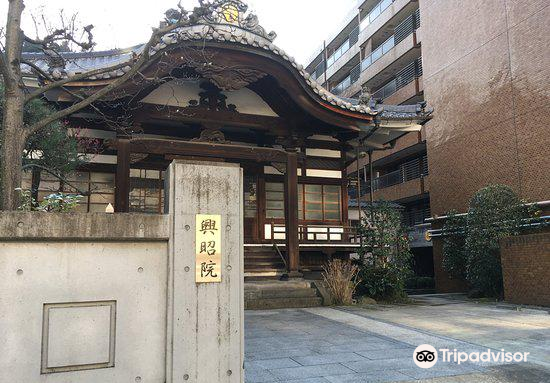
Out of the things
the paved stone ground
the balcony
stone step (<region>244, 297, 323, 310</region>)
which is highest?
the balcony

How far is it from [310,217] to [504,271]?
6.22 m

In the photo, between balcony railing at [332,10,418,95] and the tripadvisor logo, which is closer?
the tripadvisor logo

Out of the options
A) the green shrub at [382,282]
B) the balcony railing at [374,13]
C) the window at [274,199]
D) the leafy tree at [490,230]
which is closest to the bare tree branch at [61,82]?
the window at [274,199]

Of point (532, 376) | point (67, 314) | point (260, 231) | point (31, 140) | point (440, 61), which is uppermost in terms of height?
point (440, 61)

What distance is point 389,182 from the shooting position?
32.7 m

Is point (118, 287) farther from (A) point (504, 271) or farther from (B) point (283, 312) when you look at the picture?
(A) point (504, 271)

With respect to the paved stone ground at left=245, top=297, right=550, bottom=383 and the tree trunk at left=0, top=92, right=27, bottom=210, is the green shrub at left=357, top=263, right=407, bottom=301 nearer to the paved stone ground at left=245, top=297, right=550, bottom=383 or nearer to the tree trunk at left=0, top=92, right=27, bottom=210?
the paved stone ground at left=245, top=297, right=550, bottom=383

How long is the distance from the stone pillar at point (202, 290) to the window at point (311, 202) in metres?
11.0

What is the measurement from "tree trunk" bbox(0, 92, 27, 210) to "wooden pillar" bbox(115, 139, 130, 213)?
6.10 meters

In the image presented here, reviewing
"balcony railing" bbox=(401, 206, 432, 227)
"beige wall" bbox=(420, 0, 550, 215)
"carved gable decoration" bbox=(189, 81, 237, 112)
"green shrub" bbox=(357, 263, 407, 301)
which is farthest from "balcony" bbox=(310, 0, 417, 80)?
"green shrub" bbox=(357, 263, 407, 301)

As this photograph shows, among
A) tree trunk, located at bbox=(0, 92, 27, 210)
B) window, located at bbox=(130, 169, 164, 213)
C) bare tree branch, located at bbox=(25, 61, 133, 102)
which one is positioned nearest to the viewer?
tree trunk, located at bbox=(0, 92, 27, 210)

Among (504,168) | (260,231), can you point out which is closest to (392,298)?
(260,231)

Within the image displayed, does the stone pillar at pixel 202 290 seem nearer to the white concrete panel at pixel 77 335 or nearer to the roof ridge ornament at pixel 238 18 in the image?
the white concrete panel at pixel 77 335

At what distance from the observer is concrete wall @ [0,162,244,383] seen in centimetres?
367
